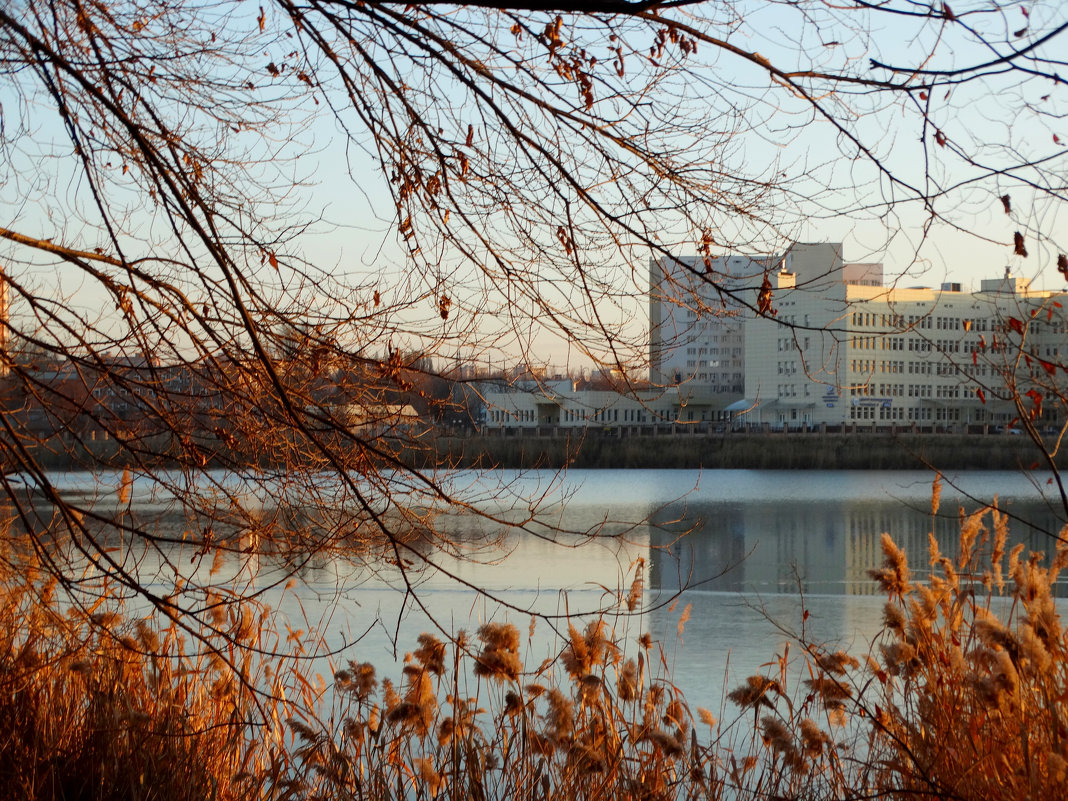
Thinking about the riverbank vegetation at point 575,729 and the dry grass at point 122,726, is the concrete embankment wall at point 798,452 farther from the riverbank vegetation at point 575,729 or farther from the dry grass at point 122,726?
the riverbank vegetation at point 575,729

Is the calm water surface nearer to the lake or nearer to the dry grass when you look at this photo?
the lake

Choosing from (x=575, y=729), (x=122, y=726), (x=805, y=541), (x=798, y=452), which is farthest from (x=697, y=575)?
(x=798, y=452)

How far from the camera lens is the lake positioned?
18.5ft

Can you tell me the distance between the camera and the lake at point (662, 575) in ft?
18.5

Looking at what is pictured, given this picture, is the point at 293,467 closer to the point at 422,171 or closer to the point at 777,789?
the point at 422,171

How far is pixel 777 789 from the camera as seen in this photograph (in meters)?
4.05

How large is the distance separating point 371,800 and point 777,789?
137 centimetres

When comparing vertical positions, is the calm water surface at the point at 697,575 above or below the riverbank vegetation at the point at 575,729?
below

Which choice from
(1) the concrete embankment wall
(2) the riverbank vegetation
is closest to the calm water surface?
(2) the riverbank vegetation

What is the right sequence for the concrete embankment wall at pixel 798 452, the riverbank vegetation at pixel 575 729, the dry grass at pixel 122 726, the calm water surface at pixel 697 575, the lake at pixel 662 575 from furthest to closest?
the concrete embankment wall at pixel 798 452
the calm water surface at pixel 697 575
the lake at pixel 662 575
the dry grass at pixel 122 726
the riverbank vegetation at pixel 575 729

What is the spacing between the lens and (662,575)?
14250 mm

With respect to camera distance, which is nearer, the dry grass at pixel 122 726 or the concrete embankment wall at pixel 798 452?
the dry grass at pixel 122 726

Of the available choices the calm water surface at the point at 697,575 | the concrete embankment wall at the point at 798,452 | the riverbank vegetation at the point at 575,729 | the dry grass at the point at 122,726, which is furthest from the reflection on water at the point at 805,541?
the concrete embankment wall at the point at 798,452

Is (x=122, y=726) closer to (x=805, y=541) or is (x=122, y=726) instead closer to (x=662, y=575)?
(x=662, y=575)
